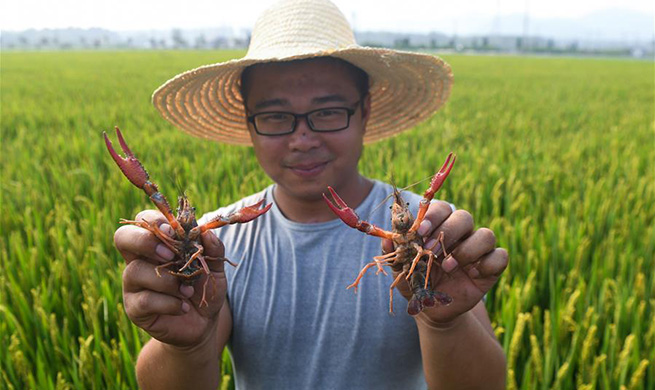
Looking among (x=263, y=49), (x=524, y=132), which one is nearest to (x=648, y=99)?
(x=524, y=132)

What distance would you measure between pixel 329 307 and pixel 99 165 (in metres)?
3.31

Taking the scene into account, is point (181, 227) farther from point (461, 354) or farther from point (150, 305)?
point (461, 354)

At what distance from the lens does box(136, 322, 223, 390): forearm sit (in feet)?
3.99

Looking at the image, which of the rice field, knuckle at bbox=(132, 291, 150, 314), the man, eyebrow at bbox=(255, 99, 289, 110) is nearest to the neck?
the man

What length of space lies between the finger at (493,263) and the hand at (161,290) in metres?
0.53

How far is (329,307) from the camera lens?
146cm

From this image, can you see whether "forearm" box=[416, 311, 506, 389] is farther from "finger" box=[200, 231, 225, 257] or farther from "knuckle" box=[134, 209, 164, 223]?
"knuckle" box=[134, 209, 164, 223]

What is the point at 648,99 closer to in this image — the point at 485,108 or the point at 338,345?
the point at 485,108

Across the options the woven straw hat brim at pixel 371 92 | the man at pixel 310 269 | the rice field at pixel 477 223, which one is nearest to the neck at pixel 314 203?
the man at pixel 310 269

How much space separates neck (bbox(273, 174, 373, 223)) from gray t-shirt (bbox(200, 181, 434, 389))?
40 mm

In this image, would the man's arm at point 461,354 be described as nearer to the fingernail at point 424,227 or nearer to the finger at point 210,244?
the fingernail at point 424,227

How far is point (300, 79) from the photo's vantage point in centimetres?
148

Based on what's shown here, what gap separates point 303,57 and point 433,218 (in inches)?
24.3

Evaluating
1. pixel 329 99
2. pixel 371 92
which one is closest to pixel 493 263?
pixel 329 99
